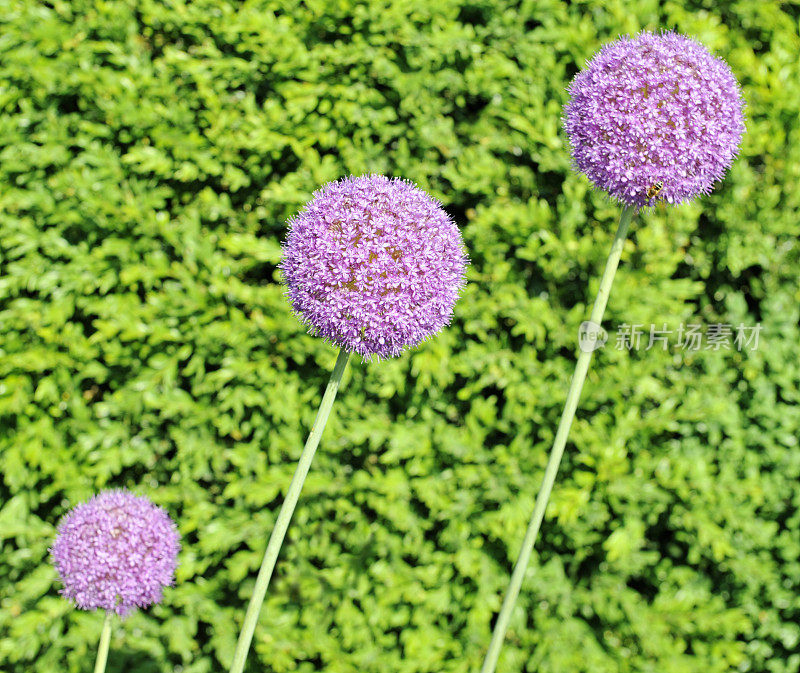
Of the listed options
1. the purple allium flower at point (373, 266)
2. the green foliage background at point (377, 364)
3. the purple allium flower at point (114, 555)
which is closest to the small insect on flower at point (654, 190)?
the purple allium flower at point (373, 266)

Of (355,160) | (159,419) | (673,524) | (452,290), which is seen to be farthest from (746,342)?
(159,419)

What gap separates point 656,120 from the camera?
190cm

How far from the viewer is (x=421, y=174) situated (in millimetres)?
3475

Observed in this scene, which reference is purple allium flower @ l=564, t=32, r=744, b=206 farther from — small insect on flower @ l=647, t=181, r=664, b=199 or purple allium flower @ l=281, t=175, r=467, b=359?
purple allium flower @ l=281, t=175, r=467, b=359

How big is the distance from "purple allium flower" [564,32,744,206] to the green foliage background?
144cm

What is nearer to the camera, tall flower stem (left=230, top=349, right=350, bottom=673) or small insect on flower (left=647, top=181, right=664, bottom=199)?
tall flower stem (left=230, top=349, right=350, bottom=673)

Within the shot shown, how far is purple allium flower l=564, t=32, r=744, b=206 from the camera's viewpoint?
1906 millimetres

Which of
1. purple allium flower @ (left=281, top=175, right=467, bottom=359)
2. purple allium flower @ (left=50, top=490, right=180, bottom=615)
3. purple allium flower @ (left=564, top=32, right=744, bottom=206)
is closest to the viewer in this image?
purple allium flower @ (left=281, top=175, right=467, bottom=359)

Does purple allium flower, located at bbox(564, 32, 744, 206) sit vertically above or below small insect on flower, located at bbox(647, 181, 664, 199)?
above

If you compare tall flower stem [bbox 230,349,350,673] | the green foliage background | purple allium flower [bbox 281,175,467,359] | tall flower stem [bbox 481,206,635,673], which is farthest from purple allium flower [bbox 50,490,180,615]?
the green foliage background

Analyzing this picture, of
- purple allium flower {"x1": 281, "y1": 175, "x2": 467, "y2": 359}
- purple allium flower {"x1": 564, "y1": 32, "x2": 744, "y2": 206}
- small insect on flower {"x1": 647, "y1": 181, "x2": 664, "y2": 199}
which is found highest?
purple allium flower {"x1": 564, "y1": 32, "x2": 744, "y2": 206}

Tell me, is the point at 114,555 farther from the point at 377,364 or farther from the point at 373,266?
the point at 377,364

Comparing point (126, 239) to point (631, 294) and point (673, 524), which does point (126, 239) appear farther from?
point (673, 524)

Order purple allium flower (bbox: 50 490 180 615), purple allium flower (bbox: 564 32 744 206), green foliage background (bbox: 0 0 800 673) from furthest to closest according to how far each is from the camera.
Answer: green foliage background (bbox: 0 0 800 673) < purple allium flower (bbox: 50 490 180 615) < purple allium flower (bbox: 564 32 744 206)
